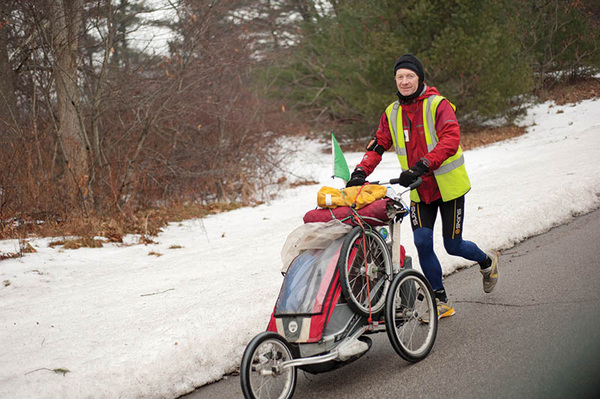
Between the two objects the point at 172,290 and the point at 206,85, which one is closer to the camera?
the point at 172,290

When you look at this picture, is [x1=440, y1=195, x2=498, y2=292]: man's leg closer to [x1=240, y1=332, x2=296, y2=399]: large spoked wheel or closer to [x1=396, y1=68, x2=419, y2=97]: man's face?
[x1=396, y1=68, x2=419, y2=97]: man's face

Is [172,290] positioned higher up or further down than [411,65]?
further down

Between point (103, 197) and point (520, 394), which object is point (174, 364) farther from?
point (103, 197)

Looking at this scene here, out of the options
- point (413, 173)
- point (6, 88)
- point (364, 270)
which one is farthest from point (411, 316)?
point (6, 88)

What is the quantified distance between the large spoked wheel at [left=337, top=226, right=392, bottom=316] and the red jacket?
744 millimetres

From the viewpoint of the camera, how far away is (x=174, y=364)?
4.47 meters

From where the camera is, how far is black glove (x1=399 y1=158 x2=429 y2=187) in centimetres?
417

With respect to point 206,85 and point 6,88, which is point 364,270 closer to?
point 6,88

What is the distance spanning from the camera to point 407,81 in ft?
15.0

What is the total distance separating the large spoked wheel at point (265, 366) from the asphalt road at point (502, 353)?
0.32m

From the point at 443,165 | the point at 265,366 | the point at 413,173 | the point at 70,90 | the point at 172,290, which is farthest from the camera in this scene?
the point at 70,90

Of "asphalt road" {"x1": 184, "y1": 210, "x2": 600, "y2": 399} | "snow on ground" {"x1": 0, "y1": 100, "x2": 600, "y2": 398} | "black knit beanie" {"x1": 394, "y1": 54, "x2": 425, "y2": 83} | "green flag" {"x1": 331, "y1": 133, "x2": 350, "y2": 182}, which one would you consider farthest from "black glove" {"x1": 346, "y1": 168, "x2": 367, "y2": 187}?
"snow on ground" {"x1": 0, "y1": 100, "x2": 600, "y2": 398}

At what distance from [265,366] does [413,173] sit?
5.68ft

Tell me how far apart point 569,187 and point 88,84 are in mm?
9356
